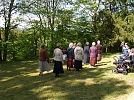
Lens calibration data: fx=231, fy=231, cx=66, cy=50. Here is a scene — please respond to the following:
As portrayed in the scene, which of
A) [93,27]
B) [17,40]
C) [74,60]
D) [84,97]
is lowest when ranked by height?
[84,97]

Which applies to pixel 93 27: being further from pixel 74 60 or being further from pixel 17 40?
pixel 74 60

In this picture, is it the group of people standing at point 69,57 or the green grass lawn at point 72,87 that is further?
the group of people standing at point 69,57

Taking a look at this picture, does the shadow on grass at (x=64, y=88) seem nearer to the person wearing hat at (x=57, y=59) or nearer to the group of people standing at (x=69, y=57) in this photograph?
the person wearing hat at (x=57, y=59)

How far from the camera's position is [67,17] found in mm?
26828

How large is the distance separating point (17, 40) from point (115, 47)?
43.9 ft

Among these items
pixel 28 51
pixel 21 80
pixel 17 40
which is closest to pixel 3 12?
pixel 17 40

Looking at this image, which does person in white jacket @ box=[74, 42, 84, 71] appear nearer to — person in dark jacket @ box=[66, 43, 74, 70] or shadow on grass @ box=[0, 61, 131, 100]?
person in dark jacket @ box=[66, 43, 74, 70]

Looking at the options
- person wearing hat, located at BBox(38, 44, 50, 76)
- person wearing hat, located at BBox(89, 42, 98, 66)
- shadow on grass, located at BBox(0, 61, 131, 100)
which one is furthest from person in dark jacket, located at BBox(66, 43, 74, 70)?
shadow on grass, located at BBox(0, 61, 131, 100)

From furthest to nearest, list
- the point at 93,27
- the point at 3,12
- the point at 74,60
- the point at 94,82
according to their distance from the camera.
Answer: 1. the point at 93,27
2. the point at 3,12
3. the point at 74,60
4. the point at 94,82

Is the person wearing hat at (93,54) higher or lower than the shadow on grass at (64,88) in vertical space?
higher

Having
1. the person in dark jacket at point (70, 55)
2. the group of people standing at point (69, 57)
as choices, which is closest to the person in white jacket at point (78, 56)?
the group of people standing at point (69, 57)

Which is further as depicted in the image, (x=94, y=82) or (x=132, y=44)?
(x=132, y=44)

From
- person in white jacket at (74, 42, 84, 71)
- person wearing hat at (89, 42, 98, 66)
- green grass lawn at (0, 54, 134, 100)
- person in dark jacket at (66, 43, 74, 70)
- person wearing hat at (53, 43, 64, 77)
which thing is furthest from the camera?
person wearing hat at (89, 42, 98, 66)

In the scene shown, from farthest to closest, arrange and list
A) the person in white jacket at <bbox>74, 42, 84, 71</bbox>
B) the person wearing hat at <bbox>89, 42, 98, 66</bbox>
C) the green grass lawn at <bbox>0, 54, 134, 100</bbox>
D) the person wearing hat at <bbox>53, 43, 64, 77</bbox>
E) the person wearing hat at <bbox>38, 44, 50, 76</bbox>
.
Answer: the person wearing hat at <bbox>89, 42, 98, 66</bbox>
the person in white jacket at <bbox>74, 42, 84, 71</bbox>
the person wearing hat at <bbox>38, 44, 50, 76</bbox>
the person wearing hat at <bbox>53, 43, 64, 77</bbox>
the green grass lawn at <bbox>0, 54, 134, 100</bbox>
